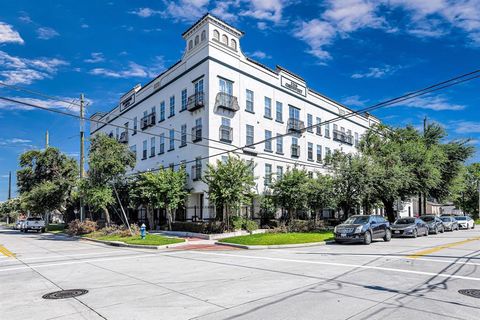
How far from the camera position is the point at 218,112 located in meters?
29.2

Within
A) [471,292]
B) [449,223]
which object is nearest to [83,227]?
[471,292]

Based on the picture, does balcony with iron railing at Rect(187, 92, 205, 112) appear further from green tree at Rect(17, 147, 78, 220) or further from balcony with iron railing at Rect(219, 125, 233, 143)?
green tree at Rect(17, 147, 78, 220)

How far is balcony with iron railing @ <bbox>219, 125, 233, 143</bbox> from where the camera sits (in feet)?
96.0

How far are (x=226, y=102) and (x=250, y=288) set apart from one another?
22.4 metres

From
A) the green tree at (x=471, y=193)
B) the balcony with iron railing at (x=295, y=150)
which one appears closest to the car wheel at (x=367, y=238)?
the balcony with iron railing at (x=295, y=150)

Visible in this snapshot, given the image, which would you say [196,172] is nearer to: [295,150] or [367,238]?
[295,150]

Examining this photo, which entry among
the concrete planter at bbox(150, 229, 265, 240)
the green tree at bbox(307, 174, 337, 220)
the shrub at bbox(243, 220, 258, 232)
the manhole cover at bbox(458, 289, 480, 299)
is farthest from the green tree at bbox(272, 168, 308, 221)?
the manhole cover at bbox(458, 289, 480, 299)

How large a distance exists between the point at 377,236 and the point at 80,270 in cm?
1622

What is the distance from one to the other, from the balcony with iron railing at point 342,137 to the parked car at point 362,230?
2399cm

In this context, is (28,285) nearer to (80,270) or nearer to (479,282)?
(80,270)

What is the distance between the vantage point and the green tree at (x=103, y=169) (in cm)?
2880

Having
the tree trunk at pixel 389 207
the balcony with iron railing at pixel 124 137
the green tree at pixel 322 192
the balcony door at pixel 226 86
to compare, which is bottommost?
the tree trunk at pixel 389 207

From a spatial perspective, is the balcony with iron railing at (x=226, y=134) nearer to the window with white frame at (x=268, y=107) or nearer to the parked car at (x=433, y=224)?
the window with white frame at (x=268, y=107)

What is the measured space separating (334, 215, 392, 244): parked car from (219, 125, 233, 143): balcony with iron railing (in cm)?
1206
